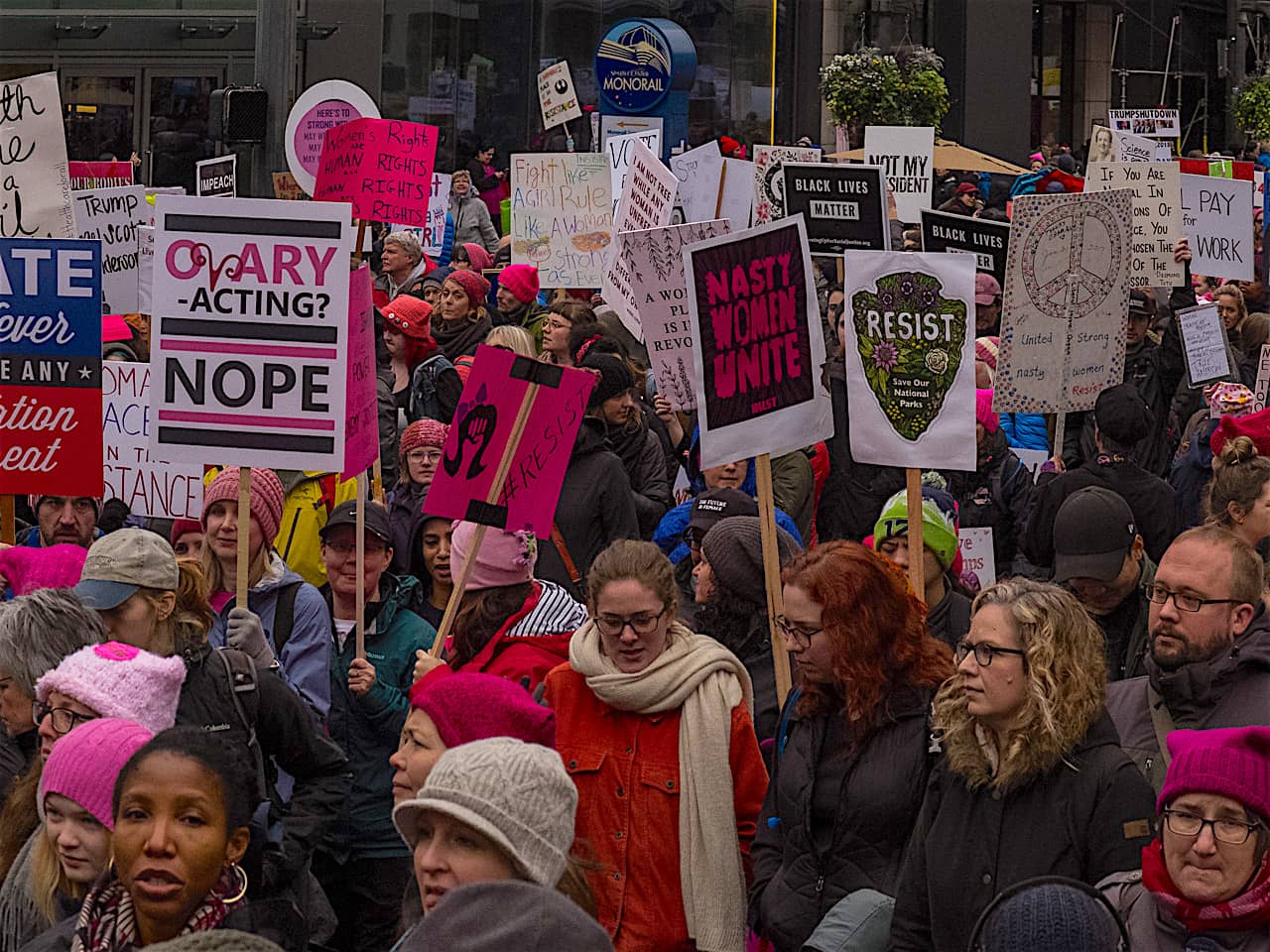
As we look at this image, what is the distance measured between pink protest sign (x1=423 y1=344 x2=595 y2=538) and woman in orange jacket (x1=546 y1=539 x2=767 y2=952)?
3.66ft

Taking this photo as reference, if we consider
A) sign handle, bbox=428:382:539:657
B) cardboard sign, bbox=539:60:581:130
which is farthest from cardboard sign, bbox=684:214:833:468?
cardboard sign, bbox=539:60:581:130

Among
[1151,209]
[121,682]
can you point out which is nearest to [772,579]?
[121,682]

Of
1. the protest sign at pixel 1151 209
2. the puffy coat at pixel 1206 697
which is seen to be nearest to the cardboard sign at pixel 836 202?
the protest sign at pixel 1151 209

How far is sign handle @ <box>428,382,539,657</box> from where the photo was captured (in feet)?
18.4

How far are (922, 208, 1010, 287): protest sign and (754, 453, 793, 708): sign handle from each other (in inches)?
179

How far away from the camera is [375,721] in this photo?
5.88m

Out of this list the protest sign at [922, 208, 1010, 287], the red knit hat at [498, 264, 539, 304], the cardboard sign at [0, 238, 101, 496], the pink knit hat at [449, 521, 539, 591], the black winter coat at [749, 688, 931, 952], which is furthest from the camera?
the red knit hat at [498, 264, 539, 304]

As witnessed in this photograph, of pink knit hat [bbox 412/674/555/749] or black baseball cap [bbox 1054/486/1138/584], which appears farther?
black baseball cap [bbox 1054/486/1138/584]

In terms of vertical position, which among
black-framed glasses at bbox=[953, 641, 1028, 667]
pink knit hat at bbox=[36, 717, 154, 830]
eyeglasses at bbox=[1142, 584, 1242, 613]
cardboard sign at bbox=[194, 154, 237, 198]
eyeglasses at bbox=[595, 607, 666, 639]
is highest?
cardboard sign at bbox=[194, 154, 237, 198]

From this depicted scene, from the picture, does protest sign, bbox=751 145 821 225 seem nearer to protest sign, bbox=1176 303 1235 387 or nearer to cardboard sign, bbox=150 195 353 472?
protest sign, bbox=1176 303 1235 387

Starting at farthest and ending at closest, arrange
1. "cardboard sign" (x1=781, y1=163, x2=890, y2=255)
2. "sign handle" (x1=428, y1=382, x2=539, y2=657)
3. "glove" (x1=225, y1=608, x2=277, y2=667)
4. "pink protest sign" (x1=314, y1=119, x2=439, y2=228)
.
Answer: "pink protest sign" (x1=314, y1=119, x2=439, y2=228)
"cardboard sign" (x1=781, y1=163, x2=890, y2=255)
"sign handle" (x1=428, y1=382, x2=539, y2=657)
"glove" (x1=225, y1=608, x2=277, y2=667)

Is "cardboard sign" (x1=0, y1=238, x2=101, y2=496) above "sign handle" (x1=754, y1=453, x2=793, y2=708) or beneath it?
above

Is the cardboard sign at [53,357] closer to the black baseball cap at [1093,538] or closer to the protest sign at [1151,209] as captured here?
the black baseball cap at [1093,538]

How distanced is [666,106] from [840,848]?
69.8ft
